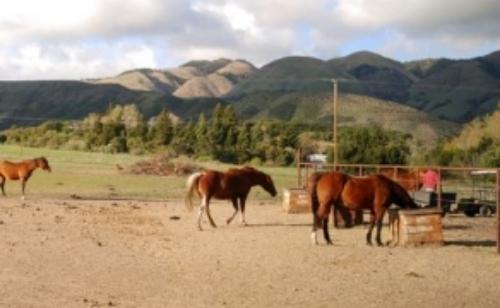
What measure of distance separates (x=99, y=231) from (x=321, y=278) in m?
7.22

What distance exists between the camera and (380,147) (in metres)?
50.8

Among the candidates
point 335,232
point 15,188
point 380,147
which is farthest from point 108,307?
point 380,147

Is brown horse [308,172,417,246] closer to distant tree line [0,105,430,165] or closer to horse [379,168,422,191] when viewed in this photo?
horse [379,168,422,191]

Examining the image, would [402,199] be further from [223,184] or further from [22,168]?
[22,168]

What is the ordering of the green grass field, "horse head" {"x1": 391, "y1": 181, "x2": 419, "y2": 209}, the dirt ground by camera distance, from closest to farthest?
the dirt ground
"horse head" {"x1": 391, "y1": 181, "x2": 419, "y2": 209}
the green grass field

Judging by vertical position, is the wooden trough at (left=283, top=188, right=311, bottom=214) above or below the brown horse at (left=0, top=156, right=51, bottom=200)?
below

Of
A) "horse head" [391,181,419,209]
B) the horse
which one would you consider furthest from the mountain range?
"horse head" [391,181,419,209]

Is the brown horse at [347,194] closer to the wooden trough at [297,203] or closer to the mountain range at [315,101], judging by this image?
the wooden trough at [297,203]

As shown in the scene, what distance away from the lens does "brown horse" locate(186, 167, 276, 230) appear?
17797 mm

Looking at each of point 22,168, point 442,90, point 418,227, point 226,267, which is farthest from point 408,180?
point 442,90

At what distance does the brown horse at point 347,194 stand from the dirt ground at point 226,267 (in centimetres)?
71

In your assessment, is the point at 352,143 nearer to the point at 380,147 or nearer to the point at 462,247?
the point at 380,147

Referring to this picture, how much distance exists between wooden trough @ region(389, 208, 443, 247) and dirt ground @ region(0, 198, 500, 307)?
0.36 meters

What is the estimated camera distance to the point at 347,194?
14977 millimetres
